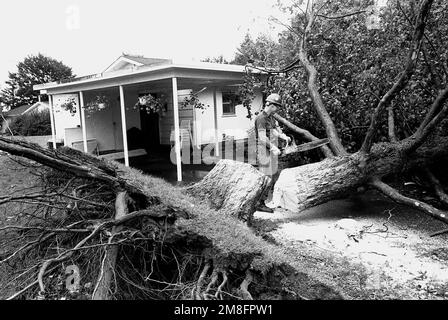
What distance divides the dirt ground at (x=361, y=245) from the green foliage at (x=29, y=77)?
42059mm

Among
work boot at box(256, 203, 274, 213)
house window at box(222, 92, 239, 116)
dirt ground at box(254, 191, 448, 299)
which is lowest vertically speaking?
dirt ground at box(254, 191, 448, 299)

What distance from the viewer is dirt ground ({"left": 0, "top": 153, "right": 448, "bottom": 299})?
11.2 feet

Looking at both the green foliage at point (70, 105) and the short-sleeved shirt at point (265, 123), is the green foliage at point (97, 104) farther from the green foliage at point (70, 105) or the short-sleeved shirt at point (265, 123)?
the short-sleeved shirt at point (265, 123)

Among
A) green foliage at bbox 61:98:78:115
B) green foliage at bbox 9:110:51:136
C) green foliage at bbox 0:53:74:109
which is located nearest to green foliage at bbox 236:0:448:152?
green foliage at bbox 61:98:78:115

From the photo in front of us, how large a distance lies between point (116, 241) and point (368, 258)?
10.6ft

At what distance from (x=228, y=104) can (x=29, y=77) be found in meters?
37.5

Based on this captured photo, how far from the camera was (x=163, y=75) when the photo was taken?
958 cm

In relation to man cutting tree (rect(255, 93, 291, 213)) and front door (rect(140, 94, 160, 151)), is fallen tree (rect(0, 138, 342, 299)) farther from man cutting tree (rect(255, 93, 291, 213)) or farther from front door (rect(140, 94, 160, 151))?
front door (rect(140, 94, 160, 151))

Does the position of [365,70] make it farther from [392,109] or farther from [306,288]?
[306,288]

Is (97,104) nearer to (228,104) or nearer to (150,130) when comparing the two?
(150,130)

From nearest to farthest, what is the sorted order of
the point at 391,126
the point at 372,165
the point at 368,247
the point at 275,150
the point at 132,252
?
1. the point at 132,252
2. the point at 368,247
3. the point at 372,165
4. the point at 275,150
5. the point at 391,126

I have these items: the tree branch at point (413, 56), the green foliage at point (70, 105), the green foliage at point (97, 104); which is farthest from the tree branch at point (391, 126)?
the green foliage at point (70, 105)

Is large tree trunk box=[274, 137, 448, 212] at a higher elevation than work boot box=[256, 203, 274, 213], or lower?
higher

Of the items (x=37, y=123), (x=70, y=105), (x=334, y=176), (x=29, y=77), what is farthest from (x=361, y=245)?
(x=29, y=77)
